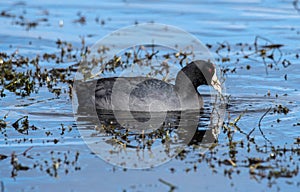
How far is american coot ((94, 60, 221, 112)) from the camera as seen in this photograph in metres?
9.48

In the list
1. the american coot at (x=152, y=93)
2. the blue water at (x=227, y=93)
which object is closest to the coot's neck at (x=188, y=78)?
the american coot at (x=152, y=93)

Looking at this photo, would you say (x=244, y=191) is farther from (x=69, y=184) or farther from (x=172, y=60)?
(x=172, y=60)

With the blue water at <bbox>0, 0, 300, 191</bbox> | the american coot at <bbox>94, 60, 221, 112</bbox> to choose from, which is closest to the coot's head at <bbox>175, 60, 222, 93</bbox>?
the american coot at <bbox>94, 60, 221, 112</bbox>

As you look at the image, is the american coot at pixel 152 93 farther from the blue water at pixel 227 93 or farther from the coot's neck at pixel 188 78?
the blue water at pixel 227 93

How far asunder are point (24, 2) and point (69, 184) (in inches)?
482

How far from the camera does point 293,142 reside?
7.93 m

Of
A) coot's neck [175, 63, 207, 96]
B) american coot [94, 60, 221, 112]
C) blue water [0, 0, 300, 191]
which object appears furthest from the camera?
coot's neck [175, 63, 207, 96]

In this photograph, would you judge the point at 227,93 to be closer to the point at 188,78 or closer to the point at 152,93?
the point at 188,78

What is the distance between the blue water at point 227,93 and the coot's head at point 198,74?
0.40 metres

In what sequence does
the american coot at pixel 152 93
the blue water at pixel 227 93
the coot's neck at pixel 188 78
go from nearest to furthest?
the blue water at pixel 227 93 → the american coot at pixel 152 93 → the coot's neck at pixel 188 78

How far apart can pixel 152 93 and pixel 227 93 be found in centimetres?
148

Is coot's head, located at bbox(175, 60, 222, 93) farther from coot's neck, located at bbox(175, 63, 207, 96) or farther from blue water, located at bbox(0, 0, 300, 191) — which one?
blue water, located at bbox(0, 0, 300, 191)

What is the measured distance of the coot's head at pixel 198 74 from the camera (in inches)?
390

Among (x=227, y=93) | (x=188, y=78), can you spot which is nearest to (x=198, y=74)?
(x=188, y=78)
